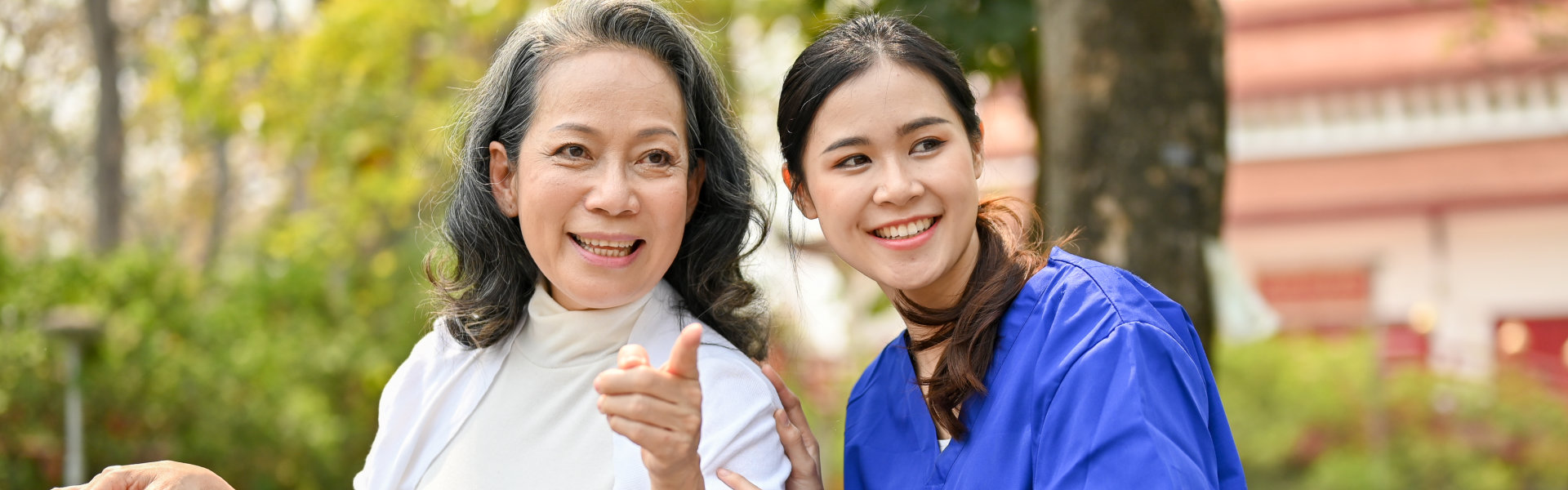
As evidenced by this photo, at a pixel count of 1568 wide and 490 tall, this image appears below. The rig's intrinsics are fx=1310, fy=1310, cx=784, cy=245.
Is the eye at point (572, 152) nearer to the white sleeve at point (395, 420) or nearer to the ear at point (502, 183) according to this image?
the ear at point (502, 183)

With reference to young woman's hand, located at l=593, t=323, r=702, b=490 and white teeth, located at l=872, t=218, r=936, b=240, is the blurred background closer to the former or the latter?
white teeth, located at l=872, t=218, r=936, b=240

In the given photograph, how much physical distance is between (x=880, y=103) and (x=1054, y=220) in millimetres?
1982

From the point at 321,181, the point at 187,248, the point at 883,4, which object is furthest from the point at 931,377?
the point at 187,248

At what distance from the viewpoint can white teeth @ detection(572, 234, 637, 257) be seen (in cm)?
217

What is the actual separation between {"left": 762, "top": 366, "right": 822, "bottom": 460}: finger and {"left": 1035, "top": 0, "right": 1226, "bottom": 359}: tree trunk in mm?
1781

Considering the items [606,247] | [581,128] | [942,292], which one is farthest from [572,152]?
[942,292]

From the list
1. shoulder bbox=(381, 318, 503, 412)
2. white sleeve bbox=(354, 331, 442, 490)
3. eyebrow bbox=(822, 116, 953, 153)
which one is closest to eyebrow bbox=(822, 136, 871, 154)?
eyebrow bbox=(822, 116, 953, 153)

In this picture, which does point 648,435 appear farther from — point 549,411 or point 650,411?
point 549,411

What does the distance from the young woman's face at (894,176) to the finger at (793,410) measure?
259 mm

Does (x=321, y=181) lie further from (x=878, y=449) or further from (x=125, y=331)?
(x=878, y=449)

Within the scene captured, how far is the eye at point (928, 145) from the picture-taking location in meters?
2.19

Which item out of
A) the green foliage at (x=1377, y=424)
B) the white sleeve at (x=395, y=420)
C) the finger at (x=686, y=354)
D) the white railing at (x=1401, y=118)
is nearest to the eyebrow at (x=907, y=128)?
the finger at (x=686, y=354)

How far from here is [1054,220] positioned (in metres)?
4.02

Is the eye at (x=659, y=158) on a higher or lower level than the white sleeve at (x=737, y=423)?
higher
